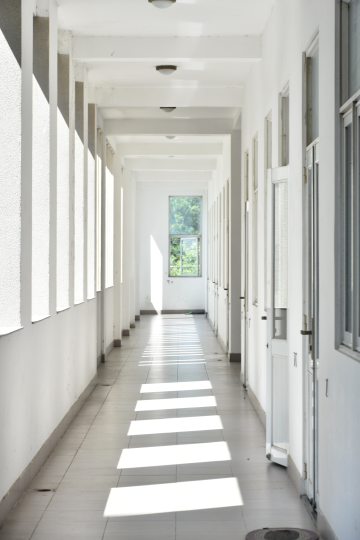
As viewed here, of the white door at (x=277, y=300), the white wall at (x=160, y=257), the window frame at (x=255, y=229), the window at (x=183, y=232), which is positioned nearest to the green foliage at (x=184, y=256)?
the window at (x=183, y=232)

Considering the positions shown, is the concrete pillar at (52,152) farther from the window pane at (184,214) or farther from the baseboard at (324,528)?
the window pane at (184,214)

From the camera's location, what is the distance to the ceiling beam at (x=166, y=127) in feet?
34.7

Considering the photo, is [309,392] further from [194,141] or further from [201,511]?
[194,141]

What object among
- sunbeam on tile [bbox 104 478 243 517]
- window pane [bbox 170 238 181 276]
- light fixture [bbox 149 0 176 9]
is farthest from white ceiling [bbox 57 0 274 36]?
window pane [bbox 170 238 181 276]

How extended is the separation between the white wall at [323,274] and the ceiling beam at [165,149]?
6.48 m

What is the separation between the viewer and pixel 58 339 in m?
5.85

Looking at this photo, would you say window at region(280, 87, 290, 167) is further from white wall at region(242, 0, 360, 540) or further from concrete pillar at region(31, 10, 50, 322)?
concrete pillar at region(31, 10, 50, 322)

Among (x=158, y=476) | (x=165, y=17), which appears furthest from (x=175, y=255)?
(x=158, y=476)

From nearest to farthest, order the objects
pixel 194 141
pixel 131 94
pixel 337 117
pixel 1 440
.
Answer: pixel 337 117 → pixel 1 440 → pixel 131 94 → pixel 194 141

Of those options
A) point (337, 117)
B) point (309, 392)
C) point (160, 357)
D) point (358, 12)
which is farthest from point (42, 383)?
point (160, 357)

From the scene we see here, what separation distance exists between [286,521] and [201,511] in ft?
1.72

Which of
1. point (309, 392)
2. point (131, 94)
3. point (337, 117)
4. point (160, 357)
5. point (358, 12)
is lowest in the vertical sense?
point (160, 357)

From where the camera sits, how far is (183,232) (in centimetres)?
2142

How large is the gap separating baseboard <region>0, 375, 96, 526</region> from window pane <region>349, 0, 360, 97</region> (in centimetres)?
302
